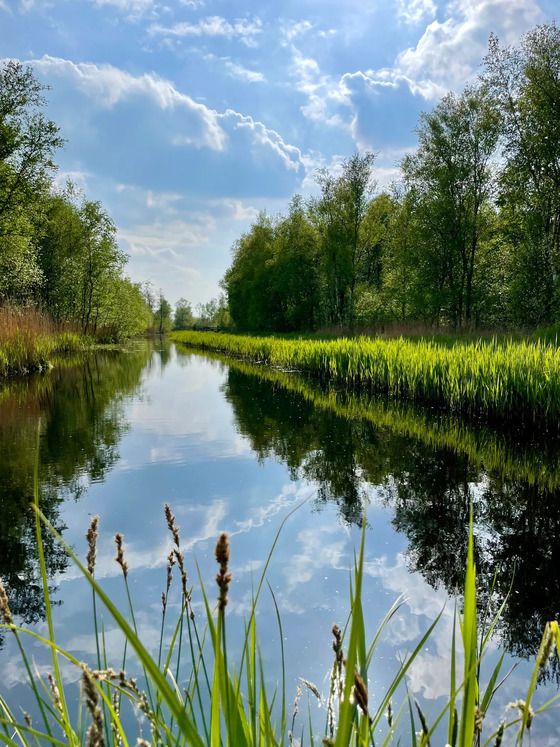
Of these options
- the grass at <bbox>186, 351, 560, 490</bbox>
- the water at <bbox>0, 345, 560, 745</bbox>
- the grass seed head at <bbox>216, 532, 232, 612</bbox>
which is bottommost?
the water at <bbox>0, 345, 560, 745</bbox>

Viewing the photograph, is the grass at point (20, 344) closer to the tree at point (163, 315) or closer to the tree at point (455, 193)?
the tree at point (455, 193)

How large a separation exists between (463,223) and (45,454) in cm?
2494

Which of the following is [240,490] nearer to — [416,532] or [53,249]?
[416,532]

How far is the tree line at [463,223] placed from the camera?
2052 cm

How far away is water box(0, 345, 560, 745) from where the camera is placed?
123 inches

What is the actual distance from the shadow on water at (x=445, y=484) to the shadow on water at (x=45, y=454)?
8.50ft

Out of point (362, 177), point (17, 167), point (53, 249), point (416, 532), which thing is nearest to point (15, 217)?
point (17, 167)

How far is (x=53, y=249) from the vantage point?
37.7m

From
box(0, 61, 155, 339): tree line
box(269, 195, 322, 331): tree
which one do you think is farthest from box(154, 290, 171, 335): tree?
box(269, 195, 322, 331): tree

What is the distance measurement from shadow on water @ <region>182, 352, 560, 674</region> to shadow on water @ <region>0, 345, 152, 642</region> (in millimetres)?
2590

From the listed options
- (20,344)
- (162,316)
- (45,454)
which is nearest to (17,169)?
(20,344)

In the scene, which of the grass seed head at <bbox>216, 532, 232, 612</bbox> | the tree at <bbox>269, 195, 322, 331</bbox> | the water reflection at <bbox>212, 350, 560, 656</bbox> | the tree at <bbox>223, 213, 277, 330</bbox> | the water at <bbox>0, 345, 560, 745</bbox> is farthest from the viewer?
the tree at <bbox>223, 213, 277, 330</bbox>

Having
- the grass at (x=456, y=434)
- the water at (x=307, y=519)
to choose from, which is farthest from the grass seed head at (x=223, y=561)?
the grass at (x=456, y=434)

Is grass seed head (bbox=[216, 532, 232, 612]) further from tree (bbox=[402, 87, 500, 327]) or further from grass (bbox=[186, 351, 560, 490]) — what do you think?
tree (bbox=[402, 87, 500, 327])
